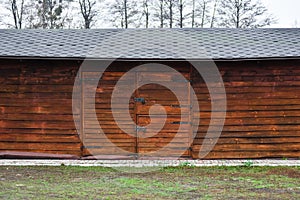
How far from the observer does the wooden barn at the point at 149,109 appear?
12719mm

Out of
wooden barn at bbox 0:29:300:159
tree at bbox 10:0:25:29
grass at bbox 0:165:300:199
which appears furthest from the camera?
tree at bbox 10:0:25:29

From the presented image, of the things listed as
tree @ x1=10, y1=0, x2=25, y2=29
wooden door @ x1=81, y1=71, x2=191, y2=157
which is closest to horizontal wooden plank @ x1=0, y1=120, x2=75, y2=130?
wooden door @ x1=81, y1=71, x2=191, y2=157

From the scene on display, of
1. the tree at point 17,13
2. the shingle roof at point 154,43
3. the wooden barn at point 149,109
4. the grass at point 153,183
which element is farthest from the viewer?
the tree at point 17,13

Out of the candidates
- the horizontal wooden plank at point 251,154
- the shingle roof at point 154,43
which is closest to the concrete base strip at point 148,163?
the horizontal wooden plank at point 251,154

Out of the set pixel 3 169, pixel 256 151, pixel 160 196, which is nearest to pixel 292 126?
pixel 256 151

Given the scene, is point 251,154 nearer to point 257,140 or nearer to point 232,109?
point 257,140

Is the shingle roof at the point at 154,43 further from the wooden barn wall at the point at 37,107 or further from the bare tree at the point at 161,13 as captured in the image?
the bare tree at the point at 161,13

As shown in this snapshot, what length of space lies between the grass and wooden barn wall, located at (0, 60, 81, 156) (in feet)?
4.96

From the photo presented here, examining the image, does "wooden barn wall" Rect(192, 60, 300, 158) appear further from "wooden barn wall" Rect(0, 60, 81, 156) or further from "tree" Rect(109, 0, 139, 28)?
"tree" Rect(109, 0, 139, 28)

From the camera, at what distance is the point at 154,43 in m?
13.7

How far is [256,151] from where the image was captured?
1277 centimetres

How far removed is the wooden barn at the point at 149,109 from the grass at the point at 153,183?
1.42m

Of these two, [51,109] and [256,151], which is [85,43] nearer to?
[51,109]

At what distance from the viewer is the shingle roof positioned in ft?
41.1
